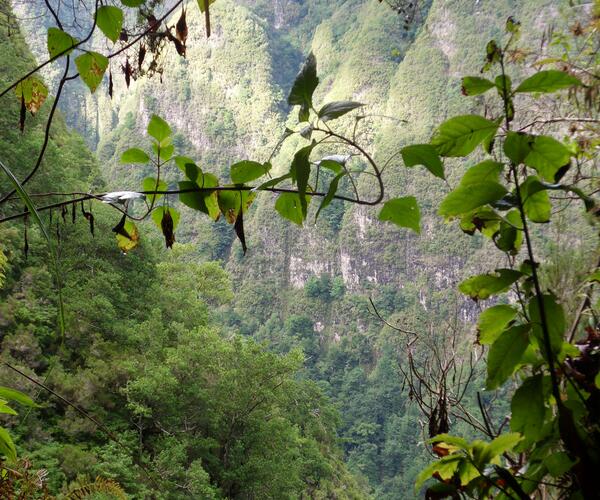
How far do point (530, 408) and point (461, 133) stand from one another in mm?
178

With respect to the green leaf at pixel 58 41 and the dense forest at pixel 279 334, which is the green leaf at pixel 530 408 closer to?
the dense forest at pixel 279 334

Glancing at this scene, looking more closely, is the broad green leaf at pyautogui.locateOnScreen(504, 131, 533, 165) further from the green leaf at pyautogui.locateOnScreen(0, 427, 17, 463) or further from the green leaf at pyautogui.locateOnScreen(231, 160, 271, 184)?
the green leaf at pyautogui.locateOnScreen(0, 427, 17, 463)

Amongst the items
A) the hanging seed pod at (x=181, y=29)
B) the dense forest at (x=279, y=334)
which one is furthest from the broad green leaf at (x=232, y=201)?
the hanging seed pod at (x=181, y=29)

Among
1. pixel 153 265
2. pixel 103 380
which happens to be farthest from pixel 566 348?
pixel 153 265

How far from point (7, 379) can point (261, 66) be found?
41.2 metres

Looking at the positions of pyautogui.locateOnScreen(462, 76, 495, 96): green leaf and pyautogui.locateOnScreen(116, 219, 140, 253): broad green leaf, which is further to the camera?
pyautogui.locateOnScreen(116, 219, 140, 253): broad green leaf

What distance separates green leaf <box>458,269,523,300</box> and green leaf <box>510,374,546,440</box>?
64mm

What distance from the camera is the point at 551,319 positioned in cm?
31

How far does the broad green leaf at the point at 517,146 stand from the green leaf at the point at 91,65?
0.31m

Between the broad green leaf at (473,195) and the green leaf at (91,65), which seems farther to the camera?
the green leaf at (91,65)

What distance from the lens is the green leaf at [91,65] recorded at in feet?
1.40

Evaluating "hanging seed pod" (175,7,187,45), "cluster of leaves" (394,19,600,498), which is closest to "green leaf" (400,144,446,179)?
"cluster of leaves" (394,19,600,498)

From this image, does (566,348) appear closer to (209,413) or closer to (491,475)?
(491,475)

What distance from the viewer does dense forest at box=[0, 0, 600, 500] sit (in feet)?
1.09
